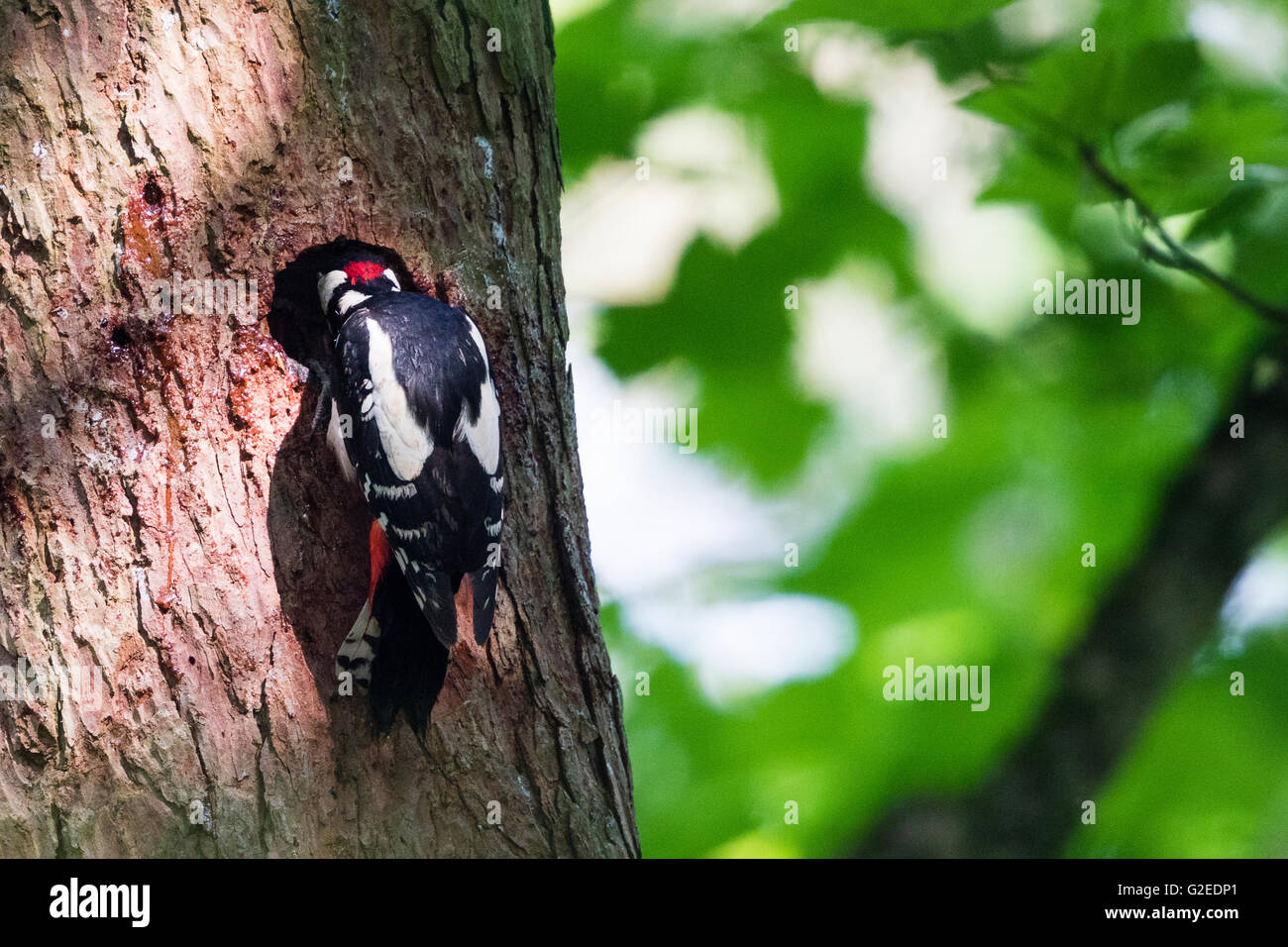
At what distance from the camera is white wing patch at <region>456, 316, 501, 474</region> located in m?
2.46

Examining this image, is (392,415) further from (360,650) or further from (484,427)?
(360,650)

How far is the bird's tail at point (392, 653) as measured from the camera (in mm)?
2322

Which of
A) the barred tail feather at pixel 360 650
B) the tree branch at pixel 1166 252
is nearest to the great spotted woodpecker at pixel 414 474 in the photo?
the barred tail feather at pixel 360 650

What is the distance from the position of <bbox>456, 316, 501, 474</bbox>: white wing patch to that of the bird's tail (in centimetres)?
28

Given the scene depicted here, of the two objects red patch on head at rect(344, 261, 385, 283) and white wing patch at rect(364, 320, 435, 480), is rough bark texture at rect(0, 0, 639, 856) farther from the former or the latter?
white wing patch at rect(364, 320, 435, 480)

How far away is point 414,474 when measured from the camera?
243 centimetres

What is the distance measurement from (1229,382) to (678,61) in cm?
232

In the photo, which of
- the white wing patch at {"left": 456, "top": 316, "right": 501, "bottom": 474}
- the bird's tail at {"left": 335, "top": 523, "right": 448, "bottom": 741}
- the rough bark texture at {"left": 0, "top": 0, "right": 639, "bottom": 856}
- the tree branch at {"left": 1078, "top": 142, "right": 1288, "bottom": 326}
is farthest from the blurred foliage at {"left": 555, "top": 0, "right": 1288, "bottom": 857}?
the bird's tail at {"left": 335, "top": 523, "right": 448, "bottom": 741}

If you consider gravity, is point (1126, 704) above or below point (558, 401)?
below

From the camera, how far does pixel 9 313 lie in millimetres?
2385

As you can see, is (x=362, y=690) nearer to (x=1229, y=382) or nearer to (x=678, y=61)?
(x=678, y=61)

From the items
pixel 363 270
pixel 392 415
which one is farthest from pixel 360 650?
pixel 363 270

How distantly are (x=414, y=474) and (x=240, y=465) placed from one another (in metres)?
0.36
